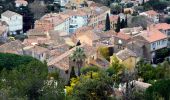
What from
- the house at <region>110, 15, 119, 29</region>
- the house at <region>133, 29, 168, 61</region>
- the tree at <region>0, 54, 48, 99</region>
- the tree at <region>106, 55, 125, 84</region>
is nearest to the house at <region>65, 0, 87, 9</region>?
the house at <region>110, 15, 119, 29</region>

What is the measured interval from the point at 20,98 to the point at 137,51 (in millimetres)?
21991

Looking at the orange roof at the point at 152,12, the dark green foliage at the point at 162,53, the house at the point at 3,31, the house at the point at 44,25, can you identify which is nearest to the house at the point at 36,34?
the house at the point at 44,25

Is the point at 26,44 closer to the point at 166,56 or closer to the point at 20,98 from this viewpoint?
the point at 166,56

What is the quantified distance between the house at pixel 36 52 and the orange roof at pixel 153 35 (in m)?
7.59

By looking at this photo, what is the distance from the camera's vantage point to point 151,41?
42781 millimetres

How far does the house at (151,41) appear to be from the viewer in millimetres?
42812

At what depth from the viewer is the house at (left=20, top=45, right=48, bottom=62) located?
42044 mm

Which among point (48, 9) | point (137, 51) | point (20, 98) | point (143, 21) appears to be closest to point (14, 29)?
point (48, 9)

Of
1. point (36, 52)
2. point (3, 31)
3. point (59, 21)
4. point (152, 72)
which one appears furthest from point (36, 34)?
point (152, 72)

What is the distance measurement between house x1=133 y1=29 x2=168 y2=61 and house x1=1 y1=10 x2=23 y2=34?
1507 cm

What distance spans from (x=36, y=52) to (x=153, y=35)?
30.2ft

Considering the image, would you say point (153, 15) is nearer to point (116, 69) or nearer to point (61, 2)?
point (61, 2)

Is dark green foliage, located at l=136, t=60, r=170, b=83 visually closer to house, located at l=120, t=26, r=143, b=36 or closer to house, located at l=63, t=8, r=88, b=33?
house, located at l=120, t=26, r=143, b=36

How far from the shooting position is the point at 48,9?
202 feet
